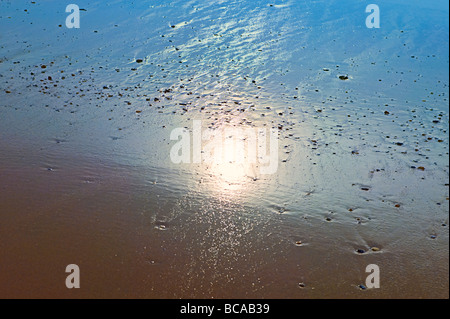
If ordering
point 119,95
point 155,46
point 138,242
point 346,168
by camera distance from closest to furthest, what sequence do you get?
point 138,242 < point 346,168 < point 119,95 < point 155,46

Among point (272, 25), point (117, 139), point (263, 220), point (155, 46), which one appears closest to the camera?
point (263, 220)

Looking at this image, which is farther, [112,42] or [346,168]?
[112,42]

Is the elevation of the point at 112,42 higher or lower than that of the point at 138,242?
higher

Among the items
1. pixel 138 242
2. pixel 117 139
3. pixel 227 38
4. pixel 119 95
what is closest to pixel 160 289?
pixel 138 242
